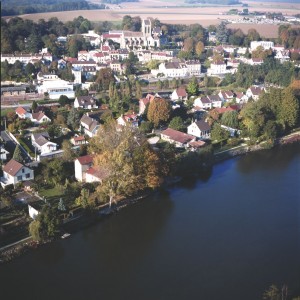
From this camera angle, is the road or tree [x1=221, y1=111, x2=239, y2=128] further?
tree [x1=221, y1=111, x2=239, y2=128]

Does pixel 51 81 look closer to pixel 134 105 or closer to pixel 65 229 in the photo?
pixel 134 105

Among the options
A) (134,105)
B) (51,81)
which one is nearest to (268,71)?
(134,105)

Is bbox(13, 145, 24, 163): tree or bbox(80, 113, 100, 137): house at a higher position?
bbox(80, 113, 100, 137): house

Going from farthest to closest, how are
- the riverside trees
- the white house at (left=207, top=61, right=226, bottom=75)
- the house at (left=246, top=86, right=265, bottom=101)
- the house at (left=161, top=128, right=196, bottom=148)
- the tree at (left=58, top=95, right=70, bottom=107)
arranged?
the white house at (left=207, top=61, right=226, bottom=75) → the house at (left=246, top=86, right=265, bottom=101) → the tree at (left=58, top=95, right=70, bottom=107) → the house at (left=161, top=128, right=196, bottom=148) → the riverside trees

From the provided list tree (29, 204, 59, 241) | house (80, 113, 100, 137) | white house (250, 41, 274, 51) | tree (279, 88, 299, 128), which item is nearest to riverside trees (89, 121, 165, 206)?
tree (29, 204, 59, 241)

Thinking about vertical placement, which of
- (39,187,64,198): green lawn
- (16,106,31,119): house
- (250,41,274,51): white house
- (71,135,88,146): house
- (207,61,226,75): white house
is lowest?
(39,187,64,198): green lawn

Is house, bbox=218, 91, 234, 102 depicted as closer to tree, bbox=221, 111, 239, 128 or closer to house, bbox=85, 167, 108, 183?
tree, bbox=221, 111, 239, 128

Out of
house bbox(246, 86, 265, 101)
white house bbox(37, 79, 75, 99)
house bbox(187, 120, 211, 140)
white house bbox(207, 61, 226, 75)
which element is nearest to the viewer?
house bbox(187, 120, 211, 140)

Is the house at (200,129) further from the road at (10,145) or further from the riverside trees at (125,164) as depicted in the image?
the road at (10,145)
